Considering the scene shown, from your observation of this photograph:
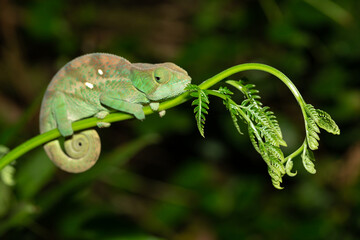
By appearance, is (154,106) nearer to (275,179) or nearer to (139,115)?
(139,115)

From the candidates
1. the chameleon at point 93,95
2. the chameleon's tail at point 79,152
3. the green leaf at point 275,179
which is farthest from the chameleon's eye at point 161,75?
the green leaf at point 275,179

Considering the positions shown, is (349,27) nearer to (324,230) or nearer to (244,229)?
(324,230)

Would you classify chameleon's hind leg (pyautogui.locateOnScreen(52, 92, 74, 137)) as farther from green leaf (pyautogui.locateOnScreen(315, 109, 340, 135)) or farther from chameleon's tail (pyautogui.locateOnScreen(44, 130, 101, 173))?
green leaf (pyautogui.locateOnScreen(315, 109, 340, 135))

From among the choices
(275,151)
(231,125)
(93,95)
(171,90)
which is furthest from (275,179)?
(231,125)

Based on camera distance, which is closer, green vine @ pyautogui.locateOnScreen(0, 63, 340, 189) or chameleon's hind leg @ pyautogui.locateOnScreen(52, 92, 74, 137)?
green vine @ pyautogui.locateOnScreen(0, 63, 340, 189)

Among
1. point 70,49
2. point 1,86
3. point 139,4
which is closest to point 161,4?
point 139,4

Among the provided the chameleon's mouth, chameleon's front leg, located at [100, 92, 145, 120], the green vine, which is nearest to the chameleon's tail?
chameleon's front leg, located at [100, 92, 145, 120]
